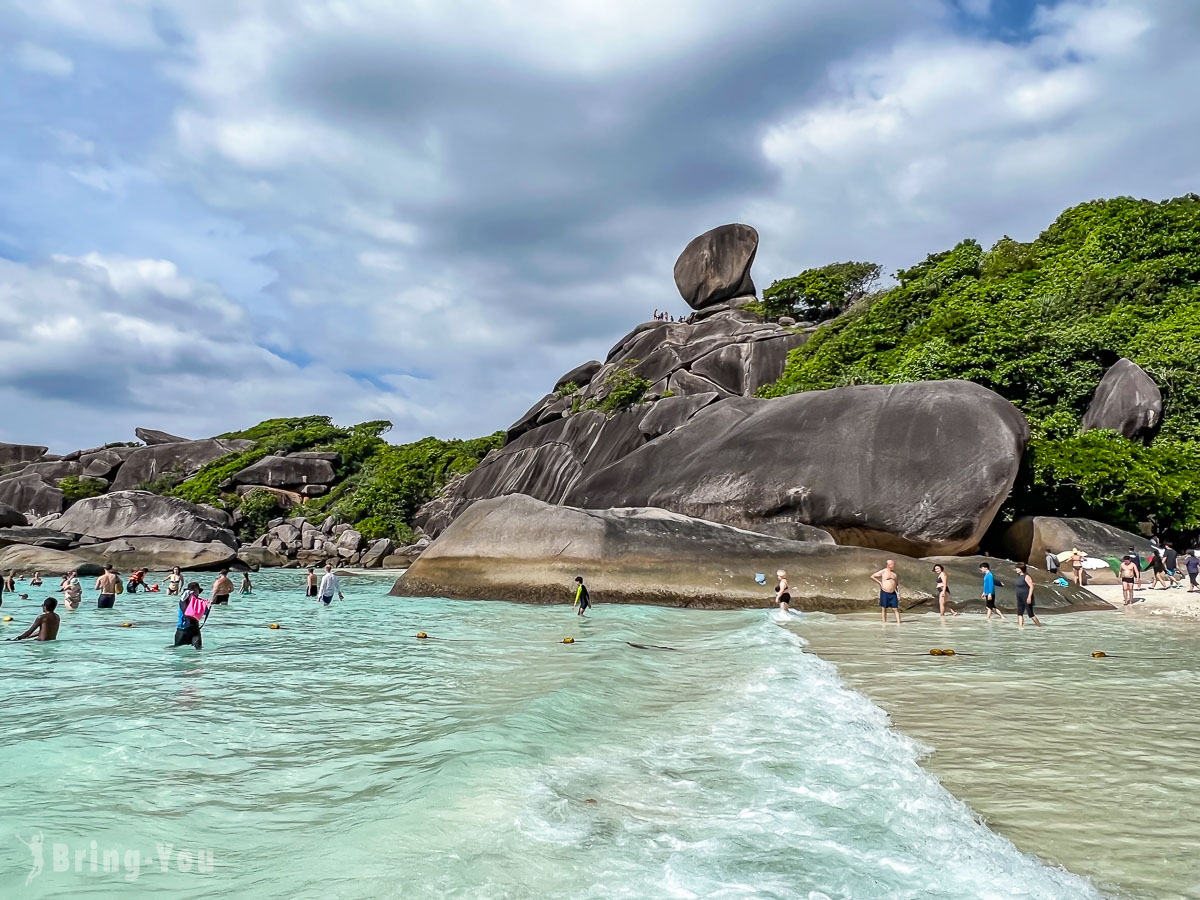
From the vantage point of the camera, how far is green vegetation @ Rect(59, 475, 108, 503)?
50312mm

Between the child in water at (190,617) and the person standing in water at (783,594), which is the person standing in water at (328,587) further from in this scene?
the person standing in water at (783,594)

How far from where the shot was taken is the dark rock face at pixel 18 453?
191 ft

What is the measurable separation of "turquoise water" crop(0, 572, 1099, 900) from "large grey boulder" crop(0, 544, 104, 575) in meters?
25.7

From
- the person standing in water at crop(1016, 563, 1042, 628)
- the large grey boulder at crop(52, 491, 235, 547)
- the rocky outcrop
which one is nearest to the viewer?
the person standing in water at crop(1016, 563, 1042, 628)

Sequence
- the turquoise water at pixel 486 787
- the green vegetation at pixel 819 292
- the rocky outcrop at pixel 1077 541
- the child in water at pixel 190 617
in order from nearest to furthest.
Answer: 1. the turquoise water at pixel 486 787
2. the child in water at pixel 190 617
3. the rocky outcrop at pixel 1077 541
4. the green vegetation at pixel 819 292

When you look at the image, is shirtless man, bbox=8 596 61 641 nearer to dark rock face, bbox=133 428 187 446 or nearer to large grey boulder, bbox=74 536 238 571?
large grey boulder, bbox=74 536 238 571

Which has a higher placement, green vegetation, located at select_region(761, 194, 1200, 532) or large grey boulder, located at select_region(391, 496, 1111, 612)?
green vegetation, located at select_region(761, 194, 1200, 532)

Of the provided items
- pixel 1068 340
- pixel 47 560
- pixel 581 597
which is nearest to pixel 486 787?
pixel 581 597

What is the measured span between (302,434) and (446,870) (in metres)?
58.2

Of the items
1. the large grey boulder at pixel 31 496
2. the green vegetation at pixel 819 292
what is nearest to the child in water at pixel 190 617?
the green vegetation at pixel 819 292

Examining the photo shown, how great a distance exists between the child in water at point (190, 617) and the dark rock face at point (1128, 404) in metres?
24.3

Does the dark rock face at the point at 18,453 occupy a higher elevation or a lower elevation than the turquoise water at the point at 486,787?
higher

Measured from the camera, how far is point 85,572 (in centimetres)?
3083

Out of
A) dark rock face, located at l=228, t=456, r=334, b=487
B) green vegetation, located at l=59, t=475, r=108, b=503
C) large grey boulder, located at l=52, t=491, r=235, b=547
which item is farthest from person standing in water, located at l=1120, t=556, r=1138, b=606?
green vegetation, located at l=59, t=475, r=108, b=503
